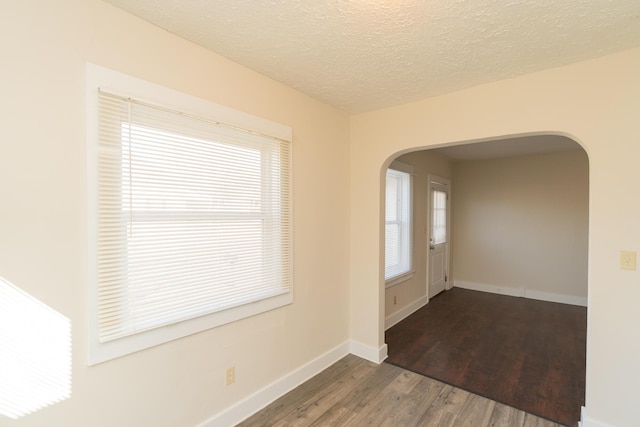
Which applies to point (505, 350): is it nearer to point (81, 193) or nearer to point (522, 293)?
point (522, 293)

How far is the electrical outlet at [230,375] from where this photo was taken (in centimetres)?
202

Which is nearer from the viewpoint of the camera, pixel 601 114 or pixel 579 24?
pixel 579 24

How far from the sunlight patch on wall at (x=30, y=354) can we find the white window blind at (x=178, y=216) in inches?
6.6

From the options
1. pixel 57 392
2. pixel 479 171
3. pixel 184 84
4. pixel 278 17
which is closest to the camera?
pixel 57 392

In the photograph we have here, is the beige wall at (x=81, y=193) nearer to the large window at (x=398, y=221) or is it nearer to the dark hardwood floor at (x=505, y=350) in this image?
the dark hardwood floor at (x=505, y=350)

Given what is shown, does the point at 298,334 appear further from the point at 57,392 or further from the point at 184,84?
the point at 184,84

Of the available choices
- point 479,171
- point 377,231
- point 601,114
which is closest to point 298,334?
point 377,231

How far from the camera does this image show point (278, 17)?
5.12 ft

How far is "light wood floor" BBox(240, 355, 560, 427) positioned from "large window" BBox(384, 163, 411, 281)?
1.58m

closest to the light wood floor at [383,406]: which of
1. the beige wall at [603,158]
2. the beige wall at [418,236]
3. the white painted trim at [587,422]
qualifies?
the white painted trim at [587,422]

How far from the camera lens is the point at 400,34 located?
1.69 meters

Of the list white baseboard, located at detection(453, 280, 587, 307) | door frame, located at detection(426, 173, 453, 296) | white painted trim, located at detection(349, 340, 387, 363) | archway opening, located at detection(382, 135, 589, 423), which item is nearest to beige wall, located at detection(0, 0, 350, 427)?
white painted trim, located at detection(349, 340, 387, 363)

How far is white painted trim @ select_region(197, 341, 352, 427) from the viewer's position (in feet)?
6.55

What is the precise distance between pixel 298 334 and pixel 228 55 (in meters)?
2.28
